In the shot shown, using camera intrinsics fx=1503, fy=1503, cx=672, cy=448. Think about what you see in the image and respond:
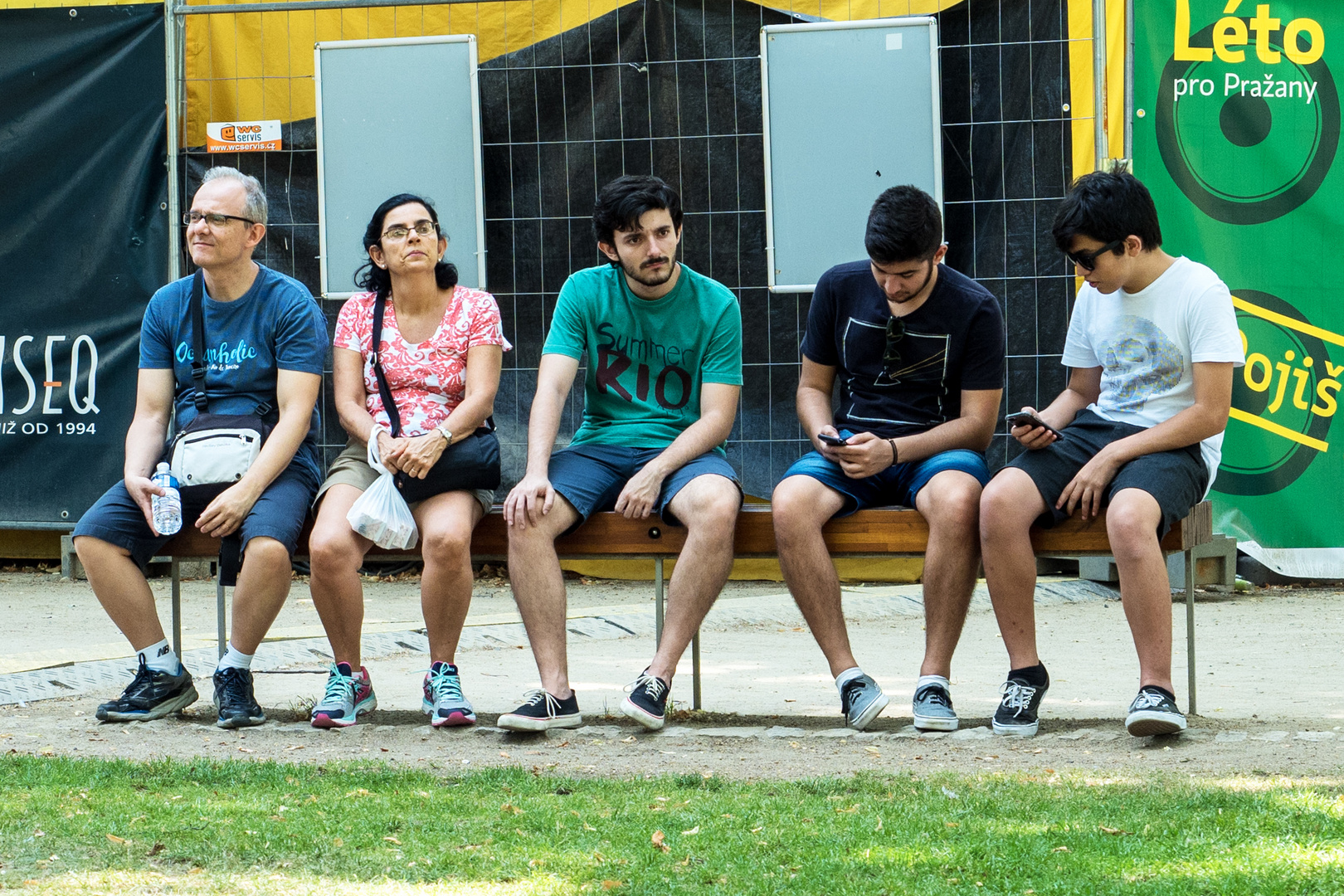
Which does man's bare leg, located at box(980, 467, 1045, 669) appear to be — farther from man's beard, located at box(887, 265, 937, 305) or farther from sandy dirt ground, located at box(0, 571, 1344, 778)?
man's beard, located at box(887, 265, 937, 305)

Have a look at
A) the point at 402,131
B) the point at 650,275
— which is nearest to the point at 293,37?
the point at 402,131

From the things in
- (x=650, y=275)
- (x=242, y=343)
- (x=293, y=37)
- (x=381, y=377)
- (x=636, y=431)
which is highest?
(x=293, y=37)

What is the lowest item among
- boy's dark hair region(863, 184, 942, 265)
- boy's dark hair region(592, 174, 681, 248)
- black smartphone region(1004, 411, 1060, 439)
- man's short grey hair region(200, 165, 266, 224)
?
black smartphone region(1004, 411, 1060, 439)

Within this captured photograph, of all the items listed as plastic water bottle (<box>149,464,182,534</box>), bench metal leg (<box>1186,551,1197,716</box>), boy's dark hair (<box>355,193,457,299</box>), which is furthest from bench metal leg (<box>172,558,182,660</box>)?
bench metal leg (<box>1186,551,1197,716</box>)

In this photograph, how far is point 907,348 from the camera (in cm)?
412

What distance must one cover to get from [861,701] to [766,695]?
95 cm

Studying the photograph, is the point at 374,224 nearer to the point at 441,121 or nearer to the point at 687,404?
the point at 687,404

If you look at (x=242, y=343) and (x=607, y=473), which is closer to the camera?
(x=607, y=473)

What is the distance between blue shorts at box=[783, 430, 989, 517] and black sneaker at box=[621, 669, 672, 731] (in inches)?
26.8

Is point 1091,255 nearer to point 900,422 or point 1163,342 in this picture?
point 1163,342

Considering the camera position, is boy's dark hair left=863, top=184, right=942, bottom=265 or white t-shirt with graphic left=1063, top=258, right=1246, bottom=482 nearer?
white t-shirt with graphic left=1063, top=258, right=1246, bottom=482

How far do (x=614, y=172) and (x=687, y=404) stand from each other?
110 inches

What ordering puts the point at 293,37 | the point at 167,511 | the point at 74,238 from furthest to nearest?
the point at 74,238, the point at 293,37, the point at 167,511

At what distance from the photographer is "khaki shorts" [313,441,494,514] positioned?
4.18 m
